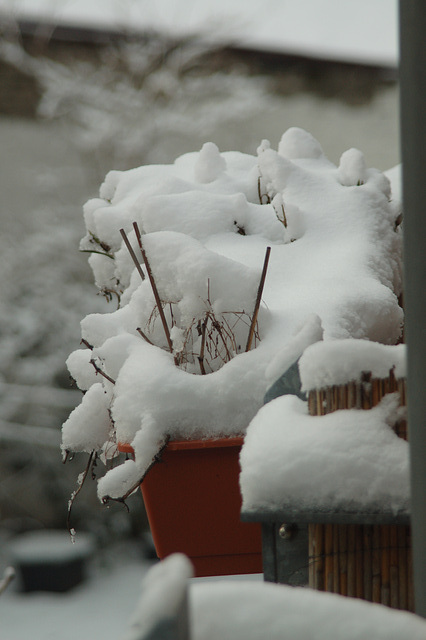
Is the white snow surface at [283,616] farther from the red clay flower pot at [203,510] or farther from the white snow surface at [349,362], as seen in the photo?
the red clay flower pot at [203,510]

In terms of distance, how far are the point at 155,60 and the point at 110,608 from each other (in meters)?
3.18

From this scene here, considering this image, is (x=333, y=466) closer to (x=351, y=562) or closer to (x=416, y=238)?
(x=351, y=562)

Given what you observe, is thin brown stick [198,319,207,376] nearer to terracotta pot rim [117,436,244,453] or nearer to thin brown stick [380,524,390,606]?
terracotta pot rim [117,436,244,453]

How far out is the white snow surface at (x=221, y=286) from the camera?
1015mm

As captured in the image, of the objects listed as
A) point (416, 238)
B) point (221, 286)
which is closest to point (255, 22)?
point (221, 286)

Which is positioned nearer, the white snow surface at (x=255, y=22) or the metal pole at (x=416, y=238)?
the metal pole at (x=416, y=238)

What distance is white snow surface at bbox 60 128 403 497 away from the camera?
3.33ft

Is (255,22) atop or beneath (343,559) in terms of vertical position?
atop

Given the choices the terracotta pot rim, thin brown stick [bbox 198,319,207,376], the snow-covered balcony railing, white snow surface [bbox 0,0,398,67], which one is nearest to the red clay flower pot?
the terracotta pot rim

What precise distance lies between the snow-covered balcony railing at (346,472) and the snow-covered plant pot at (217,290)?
149 mm

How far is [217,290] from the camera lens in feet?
3.59

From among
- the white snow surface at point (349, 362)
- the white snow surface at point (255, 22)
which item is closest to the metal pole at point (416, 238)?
the white snow surface at point (349, 362)

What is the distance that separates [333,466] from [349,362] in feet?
0.37

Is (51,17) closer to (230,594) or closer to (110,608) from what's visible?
(110,608)
